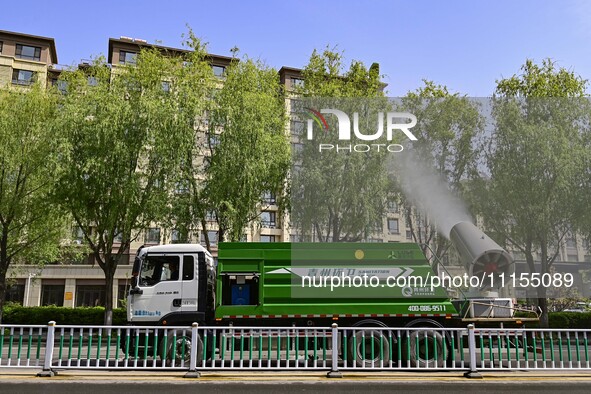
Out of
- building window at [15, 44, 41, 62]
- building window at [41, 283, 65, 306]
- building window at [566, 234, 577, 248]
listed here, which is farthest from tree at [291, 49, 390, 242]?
building window at [15, 44, 41, 62]

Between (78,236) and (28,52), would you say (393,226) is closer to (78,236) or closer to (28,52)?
(78,236)

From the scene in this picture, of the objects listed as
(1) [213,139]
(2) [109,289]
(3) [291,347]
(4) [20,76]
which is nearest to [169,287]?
(3) [291,347]

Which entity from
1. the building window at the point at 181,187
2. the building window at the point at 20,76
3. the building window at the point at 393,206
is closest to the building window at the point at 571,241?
the building window at the point at 393,206

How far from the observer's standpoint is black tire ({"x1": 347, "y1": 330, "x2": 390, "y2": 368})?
11867mm

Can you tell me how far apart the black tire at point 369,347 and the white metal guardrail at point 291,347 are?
23 millimetres

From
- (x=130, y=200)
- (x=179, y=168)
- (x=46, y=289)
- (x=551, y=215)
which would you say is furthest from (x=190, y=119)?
(x=46, y=289)

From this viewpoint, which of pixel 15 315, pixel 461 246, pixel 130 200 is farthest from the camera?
pixel 15 315

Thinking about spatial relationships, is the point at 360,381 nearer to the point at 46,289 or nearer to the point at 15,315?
the point at 15,315

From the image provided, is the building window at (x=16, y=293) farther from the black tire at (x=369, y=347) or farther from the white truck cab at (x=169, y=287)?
the black tire at (x=369, y=347)

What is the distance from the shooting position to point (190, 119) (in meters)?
23.3

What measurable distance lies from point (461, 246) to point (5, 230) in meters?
21.4

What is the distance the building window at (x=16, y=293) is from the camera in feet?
147

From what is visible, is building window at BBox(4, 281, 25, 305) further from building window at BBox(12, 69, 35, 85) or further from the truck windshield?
the truck windshield

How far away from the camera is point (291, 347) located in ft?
37.4
